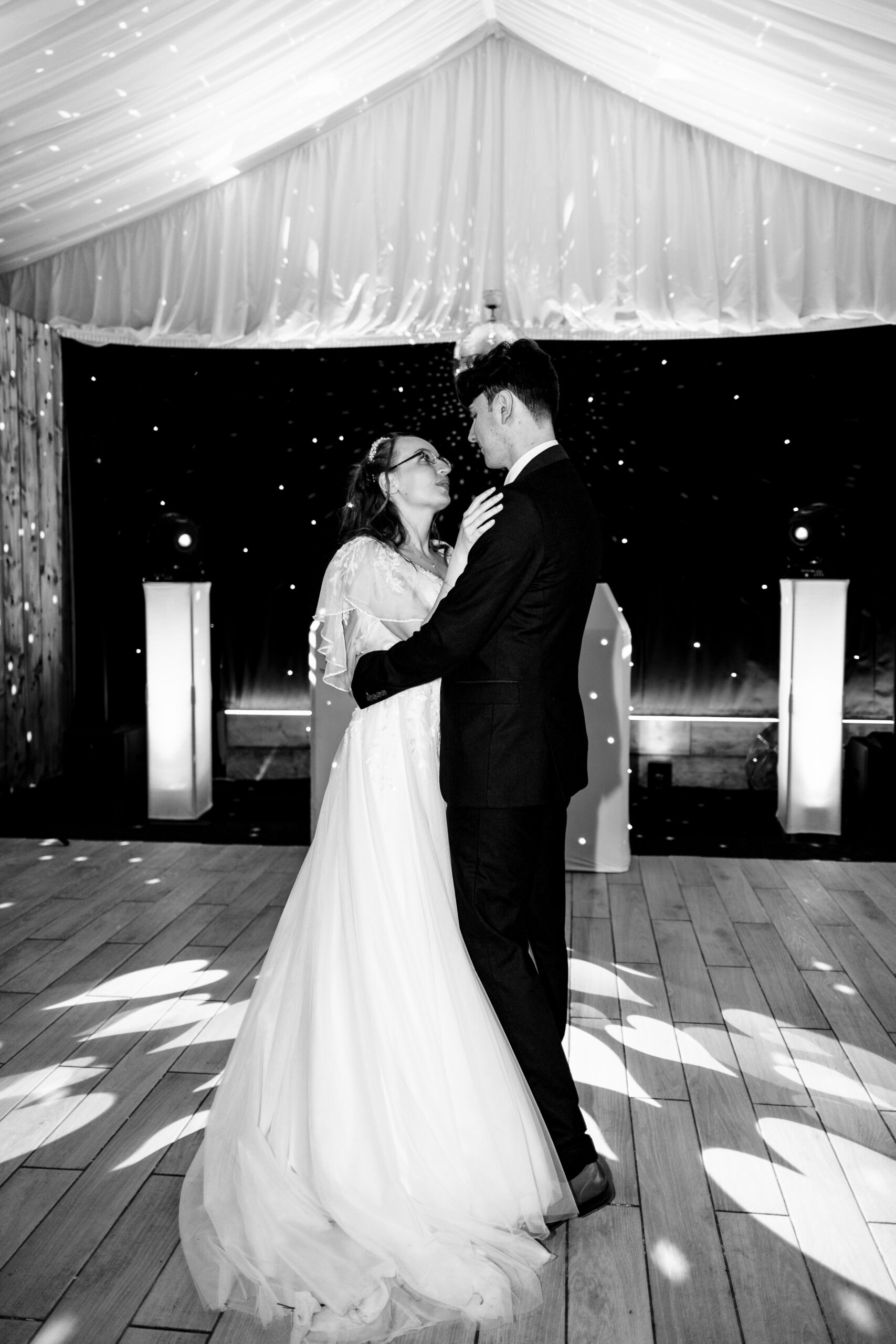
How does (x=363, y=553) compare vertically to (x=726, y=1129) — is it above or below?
above

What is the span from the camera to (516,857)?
6.33 feet

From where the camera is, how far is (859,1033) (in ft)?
9.14

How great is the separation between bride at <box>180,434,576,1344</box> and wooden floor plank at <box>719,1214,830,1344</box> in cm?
30

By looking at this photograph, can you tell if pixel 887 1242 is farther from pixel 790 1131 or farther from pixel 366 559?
pixel 366 559

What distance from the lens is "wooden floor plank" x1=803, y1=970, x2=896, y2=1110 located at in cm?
249

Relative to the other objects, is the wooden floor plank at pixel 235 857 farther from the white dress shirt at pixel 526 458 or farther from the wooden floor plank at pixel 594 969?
the white dress shirt at pixel 526 458

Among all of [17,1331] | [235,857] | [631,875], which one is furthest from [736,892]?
[17,1331]

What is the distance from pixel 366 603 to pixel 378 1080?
857mm

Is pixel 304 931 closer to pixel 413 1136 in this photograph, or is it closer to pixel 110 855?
pixel 413 1136

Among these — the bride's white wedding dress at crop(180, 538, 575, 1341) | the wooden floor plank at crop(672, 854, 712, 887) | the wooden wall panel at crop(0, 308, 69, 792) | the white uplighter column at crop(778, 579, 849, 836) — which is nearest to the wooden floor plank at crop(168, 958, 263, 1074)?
the bride's white wedding dress at crop(180, 538, 575, 1341)

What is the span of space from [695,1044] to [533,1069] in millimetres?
938

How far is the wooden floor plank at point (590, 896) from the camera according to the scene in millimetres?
3803

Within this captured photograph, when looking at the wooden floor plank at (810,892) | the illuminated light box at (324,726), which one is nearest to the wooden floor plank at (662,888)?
the wooden floor plank at (810,892)

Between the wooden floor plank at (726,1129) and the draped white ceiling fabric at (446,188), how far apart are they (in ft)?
11.8
